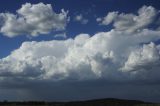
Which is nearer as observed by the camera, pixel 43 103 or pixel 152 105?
pixel 152 105

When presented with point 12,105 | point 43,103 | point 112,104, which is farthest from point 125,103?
point 12,105

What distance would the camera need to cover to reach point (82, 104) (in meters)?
163

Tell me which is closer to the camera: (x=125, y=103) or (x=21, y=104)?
(x=125, y=103)

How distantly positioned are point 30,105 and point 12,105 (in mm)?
8167

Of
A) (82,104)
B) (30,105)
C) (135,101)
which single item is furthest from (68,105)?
(135,101)

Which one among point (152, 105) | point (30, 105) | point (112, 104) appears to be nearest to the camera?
point (152, 105)

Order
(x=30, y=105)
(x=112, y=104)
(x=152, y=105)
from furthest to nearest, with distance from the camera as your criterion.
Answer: (x=30, y=105), (x=112, y=104), (x=152, y=105)

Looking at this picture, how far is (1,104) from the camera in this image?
547ft

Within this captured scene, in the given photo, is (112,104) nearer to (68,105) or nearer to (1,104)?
(68,105)

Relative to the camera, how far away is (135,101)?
161m

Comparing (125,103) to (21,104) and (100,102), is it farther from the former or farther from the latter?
(21,104)

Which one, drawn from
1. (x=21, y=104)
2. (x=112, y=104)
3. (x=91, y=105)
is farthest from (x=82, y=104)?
Answer: (x=21, y=104)

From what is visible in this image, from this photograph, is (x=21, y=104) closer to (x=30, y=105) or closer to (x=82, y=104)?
(x=30, y=105)

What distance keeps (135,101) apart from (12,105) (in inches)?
2170
